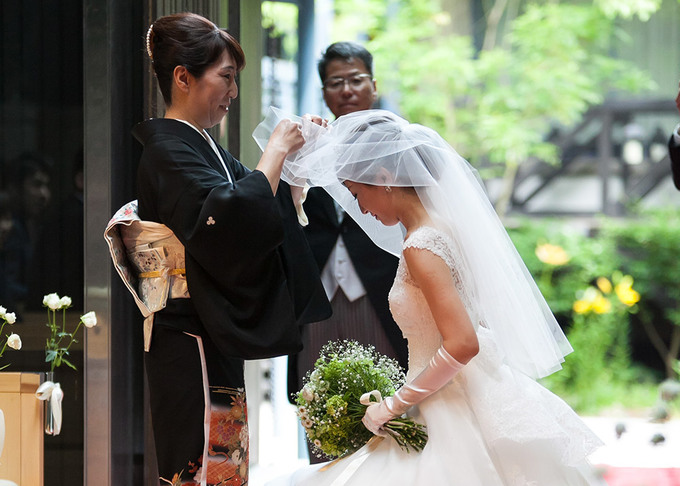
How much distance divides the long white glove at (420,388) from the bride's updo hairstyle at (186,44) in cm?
95

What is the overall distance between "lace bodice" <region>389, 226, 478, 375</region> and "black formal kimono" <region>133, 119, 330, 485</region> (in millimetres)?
285

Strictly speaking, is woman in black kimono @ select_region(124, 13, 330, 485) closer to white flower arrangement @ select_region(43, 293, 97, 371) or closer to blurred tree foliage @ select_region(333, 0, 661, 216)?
white flower arrangement @ select_region(43, 293, 97, 371)

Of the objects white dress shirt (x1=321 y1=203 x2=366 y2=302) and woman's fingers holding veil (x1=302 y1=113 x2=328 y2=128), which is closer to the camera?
woman's fingers holding veil (x1=302 y1=113 x2=328 y2=128)

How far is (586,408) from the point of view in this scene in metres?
6.21

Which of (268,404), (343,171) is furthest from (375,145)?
(268,404)

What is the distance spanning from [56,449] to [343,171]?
158cm

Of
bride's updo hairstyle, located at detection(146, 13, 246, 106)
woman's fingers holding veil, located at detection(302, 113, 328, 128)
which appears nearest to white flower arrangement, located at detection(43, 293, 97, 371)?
bride's updo hairstyle, located at detection(146, 13, 246, 106)

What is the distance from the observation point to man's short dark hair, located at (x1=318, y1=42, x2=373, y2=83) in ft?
10.2

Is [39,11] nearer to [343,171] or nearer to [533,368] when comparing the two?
[343,171]

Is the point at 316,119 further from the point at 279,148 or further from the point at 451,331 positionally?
the point at 451,331

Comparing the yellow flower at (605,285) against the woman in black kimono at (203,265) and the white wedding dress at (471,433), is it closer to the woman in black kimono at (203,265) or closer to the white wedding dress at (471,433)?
the white wedding dress at (471,433)

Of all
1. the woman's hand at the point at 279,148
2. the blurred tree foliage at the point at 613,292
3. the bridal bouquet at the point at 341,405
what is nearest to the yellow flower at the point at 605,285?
the blurred tree foliage at the point at 613,292

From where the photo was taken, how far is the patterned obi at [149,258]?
80.8 inches

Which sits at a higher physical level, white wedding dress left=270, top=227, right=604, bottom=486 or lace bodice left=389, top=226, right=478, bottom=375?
lace bodice left=389, top=226, right=478, bottom=375
